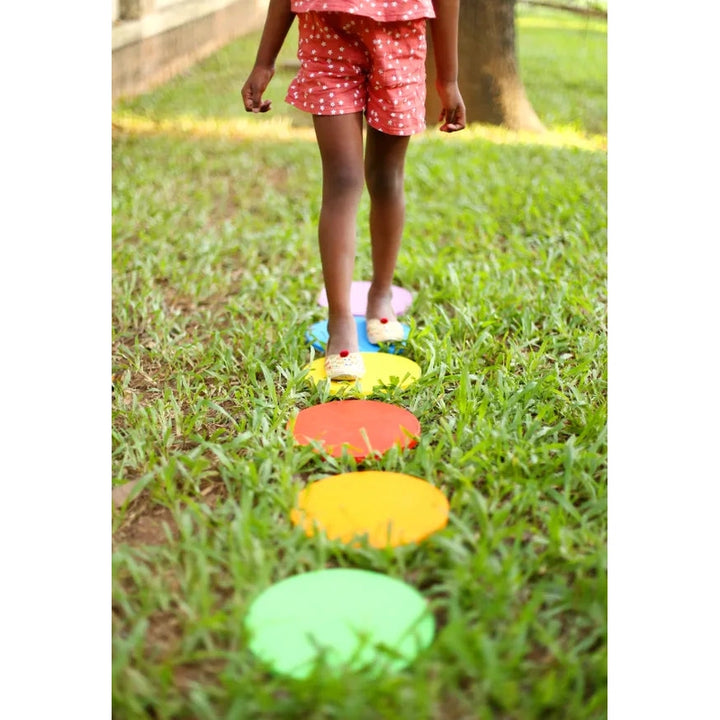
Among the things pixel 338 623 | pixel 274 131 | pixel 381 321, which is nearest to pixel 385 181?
pixel 381 321

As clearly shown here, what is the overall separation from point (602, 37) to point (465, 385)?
4.31m

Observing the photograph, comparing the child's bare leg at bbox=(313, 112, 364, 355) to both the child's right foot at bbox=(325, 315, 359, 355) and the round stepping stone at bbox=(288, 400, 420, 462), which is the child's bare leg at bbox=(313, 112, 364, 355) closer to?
the child's right foot at bbox=(325, 315, 359, 355)

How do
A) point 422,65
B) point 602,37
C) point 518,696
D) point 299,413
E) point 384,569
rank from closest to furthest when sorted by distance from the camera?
point 518,696 < point 384,569 < point 299,413 < point 422,65 < point 602,37

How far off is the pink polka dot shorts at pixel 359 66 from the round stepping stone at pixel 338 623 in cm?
114

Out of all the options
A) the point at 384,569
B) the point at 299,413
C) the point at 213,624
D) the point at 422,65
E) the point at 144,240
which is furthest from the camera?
the point at 144,240

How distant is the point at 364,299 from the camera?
2508 millimetres

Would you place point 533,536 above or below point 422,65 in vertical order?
below

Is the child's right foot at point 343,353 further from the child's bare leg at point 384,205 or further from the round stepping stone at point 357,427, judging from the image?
the child's bare leg at point 384,205

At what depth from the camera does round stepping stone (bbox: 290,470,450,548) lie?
1.34 metres

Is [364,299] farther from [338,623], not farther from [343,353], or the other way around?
[338,623]

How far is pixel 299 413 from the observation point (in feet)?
5.83

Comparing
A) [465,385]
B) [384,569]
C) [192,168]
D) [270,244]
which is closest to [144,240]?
[270,244]

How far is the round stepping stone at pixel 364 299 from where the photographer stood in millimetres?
2424

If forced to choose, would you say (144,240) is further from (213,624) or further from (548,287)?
(213,624)
